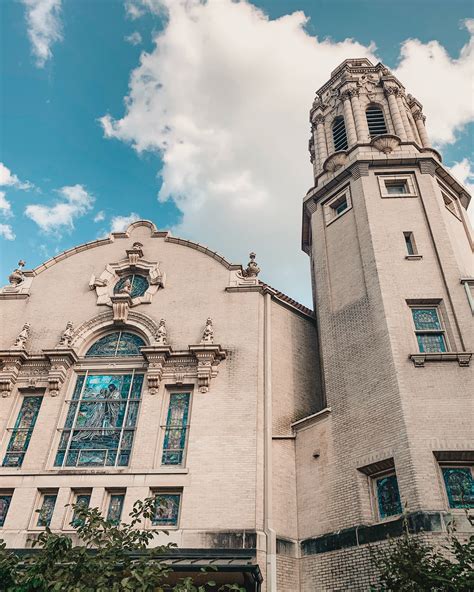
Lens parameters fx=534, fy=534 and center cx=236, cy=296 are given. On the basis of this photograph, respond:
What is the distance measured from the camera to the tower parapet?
22.7m

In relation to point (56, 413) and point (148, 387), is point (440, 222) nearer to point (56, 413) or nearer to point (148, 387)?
point (148, 387)

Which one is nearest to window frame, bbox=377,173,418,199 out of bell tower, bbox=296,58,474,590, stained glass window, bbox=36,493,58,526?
bell tower, bbox=296,58,474,590

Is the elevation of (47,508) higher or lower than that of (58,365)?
lower

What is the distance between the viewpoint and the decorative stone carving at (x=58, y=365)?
17.5 m

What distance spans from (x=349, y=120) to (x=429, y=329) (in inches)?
491

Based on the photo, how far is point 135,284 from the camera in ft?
68.3

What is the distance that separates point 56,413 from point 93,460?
84.3 inches

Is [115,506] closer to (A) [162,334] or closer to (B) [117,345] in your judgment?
(A) [162,334]

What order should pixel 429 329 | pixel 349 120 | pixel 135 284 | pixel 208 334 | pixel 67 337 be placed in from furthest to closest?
pixel 349 120, pixel 135 284, pixel 67 337, pixel 208 334, pixel 429 329

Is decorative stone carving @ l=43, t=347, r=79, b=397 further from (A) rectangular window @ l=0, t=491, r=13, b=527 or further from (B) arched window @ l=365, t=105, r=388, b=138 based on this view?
(B) arched window @ l=365, t=105, r=388, b=138

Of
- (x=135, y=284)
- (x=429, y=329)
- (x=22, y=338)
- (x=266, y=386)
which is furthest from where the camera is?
(x=135, y=284)

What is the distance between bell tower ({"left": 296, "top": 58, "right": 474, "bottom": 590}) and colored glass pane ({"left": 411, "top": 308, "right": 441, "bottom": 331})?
44mm

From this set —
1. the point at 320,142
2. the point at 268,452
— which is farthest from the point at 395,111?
the point at 268,452

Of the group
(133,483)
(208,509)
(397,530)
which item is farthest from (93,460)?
(397,530)
